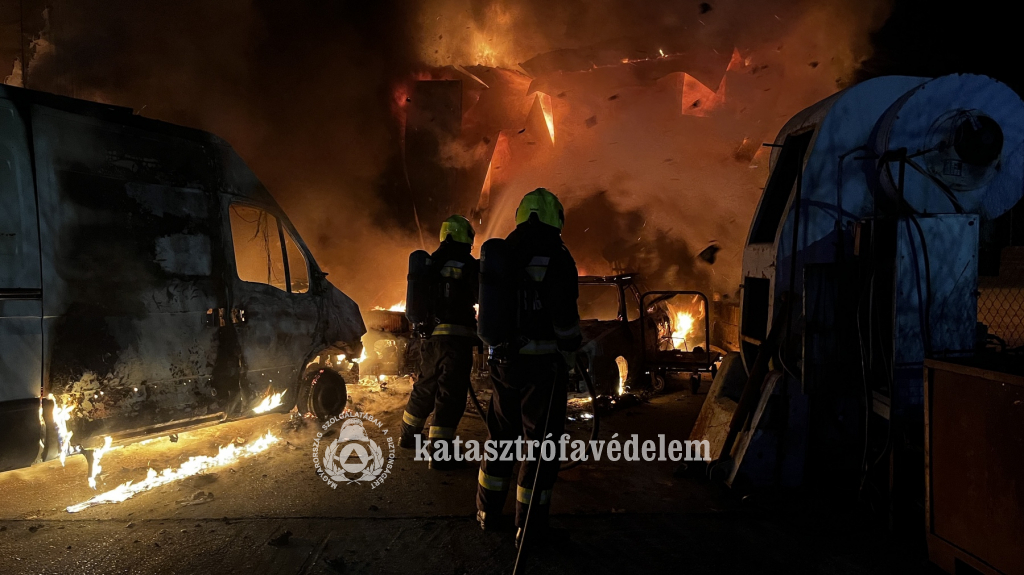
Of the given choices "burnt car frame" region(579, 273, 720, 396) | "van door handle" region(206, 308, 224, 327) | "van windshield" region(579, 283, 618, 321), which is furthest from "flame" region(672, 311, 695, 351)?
"van door handle" region(206, 308, 224, 327)

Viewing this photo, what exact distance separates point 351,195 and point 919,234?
31.9 ft

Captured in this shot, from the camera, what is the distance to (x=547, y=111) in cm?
1173

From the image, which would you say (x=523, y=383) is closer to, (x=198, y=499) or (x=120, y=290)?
(x=198, y=499)

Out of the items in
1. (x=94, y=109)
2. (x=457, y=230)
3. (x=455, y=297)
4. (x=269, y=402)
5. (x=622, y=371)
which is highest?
(x=94, y=109)

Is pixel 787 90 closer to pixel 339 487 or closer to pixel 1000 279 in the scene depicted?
pixel 1000 279

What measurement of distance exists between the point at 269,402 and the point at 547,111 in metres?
8.94

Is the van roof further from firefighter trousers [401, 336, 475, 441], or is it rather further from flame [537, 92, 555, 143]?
flame [537, 92, 555, 143]

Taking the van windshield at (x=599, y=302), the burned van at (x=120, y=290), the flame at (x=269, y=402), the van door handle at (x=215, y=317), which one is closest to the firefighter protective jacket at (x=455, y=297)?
the burned van at (x=120, y=290)

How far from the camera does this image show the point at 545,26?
1002 centimetres

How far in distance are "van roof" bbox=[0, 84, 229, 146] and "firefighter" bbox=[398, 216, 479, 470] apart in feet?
7.42

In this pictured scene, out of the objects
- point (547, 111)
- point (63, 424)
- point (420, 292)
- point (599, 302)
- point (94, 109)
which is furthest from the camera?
point (599, 302)

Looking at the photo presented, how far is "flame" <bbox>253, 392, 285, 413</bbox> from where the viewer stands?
4.85 m

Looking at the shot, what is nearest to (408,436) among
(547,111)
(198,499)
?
(198,499)

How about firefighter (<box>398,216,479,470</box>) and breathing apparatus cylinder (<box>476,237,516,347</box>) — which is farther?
firefighter (<box>398,216,479,470</box>)
